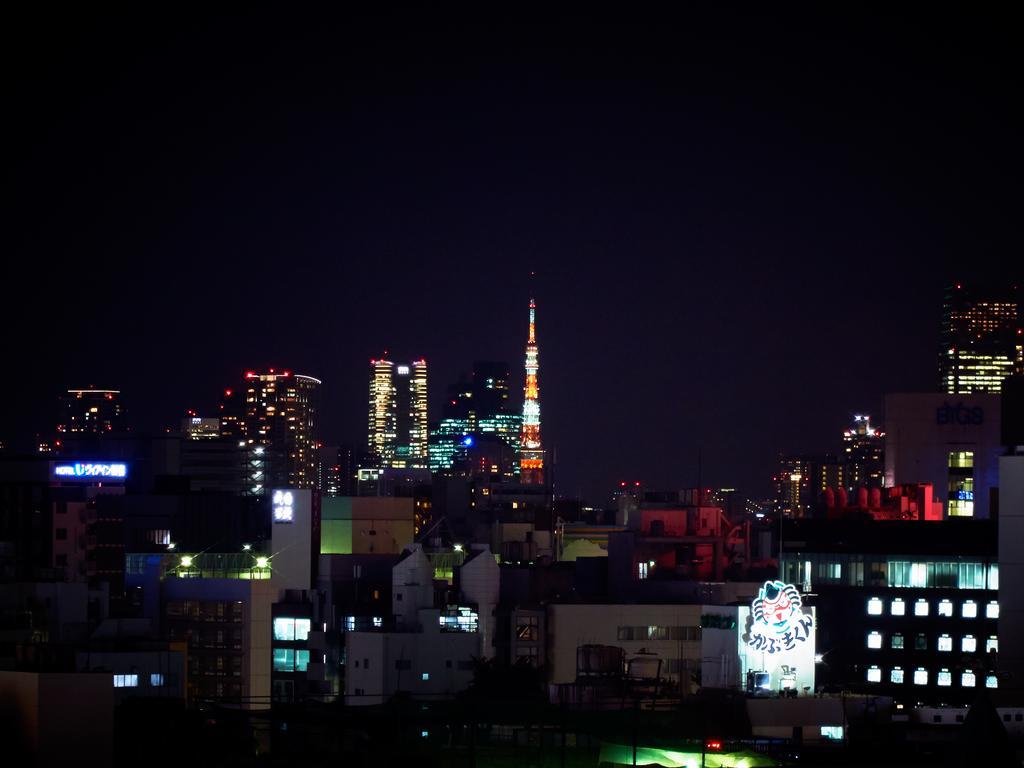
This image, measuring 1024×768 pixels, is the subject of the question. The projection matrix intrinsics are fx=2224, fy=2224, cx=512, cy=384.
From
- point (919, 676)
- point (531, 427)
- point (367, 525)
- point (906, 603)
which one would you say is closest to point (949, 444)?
point (906, 603)

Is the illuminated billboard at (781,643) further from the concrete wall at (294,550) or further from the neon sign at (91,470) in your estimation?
the neon sign at (91,470)

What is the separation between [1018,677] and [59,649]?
28.7 m

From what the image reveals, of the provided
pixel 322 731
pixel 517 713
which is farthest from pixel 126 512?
pixel 322 731

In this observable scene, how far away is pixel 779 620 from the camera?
46.1 meters

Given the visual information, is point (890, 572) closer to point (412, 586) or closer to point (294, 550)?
point (412, 586)

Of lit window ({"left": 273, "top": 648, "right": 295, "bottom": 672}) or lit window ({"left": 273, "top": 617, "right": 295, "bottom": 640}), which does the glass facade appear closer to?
lit window ({"left": 273, "top": 617, "right": 295, "bottom": 640})

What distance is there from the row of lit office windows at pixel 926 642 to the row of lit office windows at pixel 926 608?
69cm

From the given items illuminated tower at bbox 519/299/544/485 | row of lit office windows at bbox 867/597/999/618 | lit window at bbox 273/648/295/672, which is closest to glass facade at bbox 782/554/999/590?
row of lit office windows at bbox 867/597/999/618

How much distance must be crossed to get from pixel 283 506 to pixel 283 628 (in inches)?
335

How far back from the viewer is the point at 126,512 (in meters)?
90.5

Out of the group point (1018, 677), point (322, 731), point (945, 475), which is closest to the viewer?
point (322, 731)

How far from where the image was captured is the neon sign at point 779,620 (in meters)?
46.0

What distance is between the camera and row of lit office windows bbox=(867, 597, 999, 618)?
6206cm

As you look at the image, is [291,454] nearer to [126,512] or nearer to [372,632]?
[126,512]
